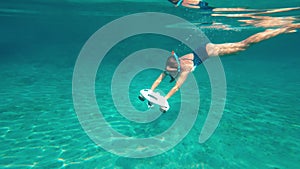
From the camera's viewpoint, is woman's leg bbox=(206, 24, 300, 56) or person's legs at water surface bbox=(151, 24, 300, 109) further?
woman's leg bbox=(206, 24, 300, 56)

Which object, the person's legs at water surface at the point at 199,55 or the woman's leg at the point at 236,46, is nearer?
the person's legs at water surface at the point at 199,55

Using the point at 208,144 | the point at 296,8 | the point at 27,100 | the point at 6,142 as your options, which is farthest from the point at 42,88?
the point at 296,8

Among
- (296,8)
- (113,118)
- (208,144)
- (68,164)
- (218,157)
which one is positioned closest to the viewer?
(68,164)

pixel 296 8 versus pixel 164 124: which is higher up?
pixel 164 124

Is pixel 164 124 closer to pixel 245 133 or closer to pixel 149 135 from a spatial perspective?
pixel 149 135

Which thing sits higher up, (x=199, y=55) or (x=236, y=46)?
(x=199, y=55)

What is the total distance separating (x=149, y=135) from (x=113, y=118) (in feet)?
6.96

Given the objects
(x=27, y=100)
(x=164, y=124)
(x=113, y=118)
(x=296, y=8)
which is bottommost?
(x=296, y=8)

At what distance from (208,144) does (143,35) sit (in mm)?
58572

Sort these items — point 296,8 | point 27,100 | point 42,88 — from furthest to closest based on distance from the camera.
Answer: point 296,8
point 42,88
point 27,100

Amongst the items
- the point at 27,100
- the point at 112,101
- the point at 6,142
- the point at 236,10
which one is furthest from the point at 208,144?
the point at 236,10

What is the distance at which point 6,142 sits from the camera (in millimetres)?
6465

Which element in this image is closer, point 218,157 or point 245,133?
point 218,157

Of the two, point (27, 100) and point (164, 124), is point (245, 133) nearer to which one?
point (164, 124)
